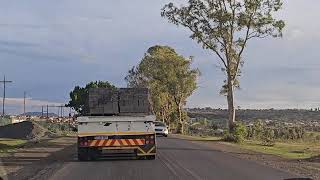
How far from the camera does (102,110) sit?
2466 cm

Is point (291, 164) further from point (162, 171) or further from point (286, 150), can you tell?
point (286, 150)

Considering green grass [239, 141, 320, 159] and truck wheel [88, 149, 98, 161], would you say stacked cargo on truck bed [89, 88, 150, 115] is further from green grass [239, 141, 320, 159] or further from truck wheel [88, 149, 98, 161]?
green grass [239, 141, 320, 159]

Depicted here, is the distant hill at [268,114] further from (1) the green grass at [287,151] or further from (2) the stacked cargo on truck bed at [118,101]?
(2) the stacked cargo on truck bed at [118,101]

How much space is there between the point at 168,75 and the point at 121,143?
53822 mm

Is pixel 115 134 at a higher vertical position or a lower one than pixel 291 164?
higher

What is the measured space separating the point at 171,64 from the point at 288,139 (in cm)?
2213

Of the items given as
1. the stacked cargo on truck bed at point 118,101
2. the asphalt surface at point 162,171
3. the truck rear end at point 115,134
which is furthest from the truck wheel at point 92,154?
the stacked cargo on truck bed at point 118,101

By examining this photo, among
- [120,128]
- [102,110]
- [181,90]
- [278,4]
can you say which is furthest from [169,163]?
[181,90]

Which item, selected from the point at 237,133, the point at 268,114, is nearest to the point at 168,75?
the point at 237,133

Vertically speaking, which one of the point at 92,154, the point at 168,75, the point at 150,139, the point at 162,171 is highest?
the point at 168,75

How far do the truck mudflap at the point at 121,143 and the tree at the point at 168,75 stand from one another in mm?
50118

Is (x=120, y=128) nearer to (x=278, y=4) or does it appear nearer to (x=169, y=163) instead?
(x=169, y=163)

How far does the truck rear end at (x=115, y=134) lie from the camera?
76.0 ft

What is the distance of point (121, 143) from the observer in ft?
76.7
